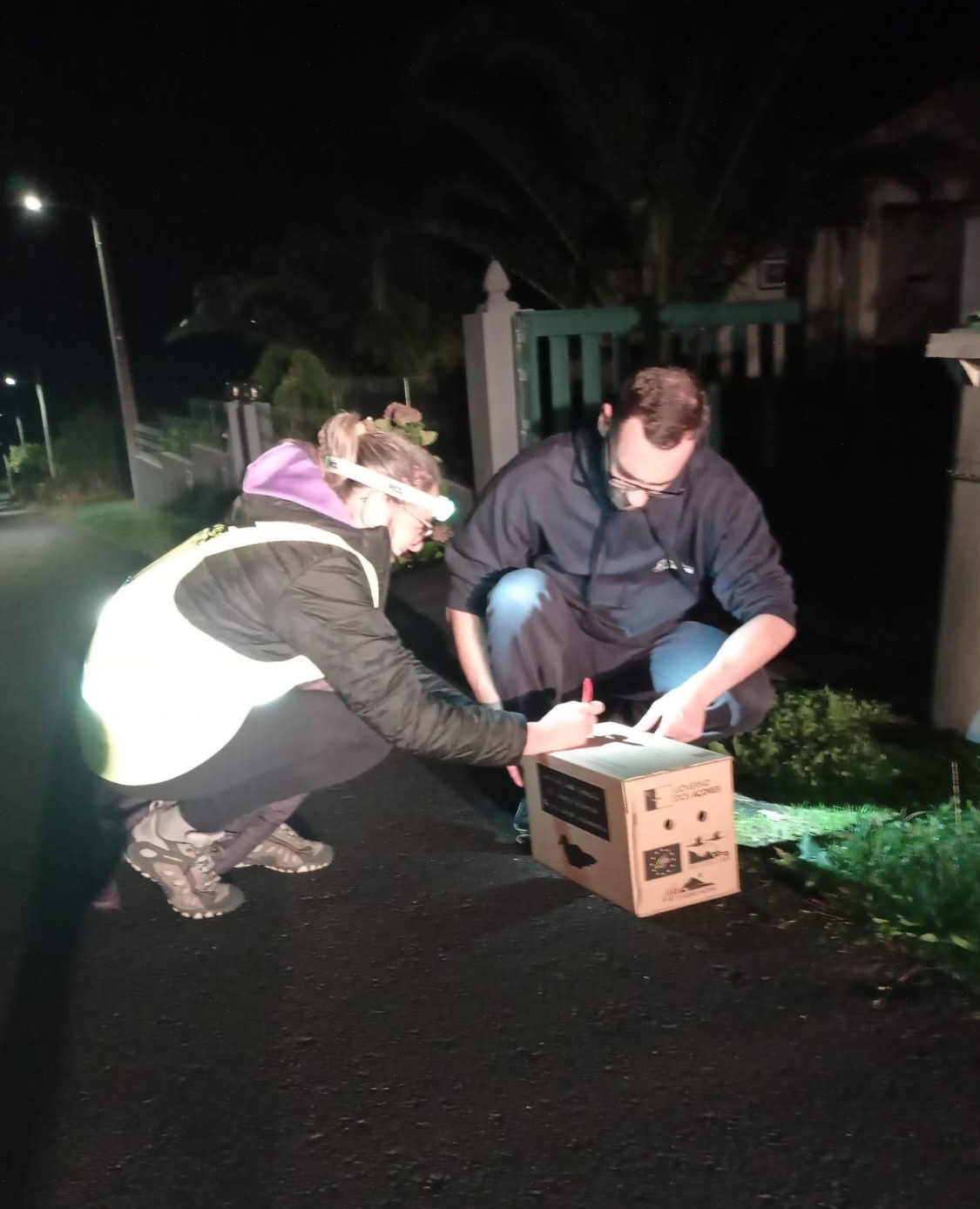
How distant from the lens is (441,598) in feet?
21.6

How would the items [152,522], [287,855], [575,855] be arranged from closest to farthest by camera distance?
[575,855] → [287,855] → [152,522]

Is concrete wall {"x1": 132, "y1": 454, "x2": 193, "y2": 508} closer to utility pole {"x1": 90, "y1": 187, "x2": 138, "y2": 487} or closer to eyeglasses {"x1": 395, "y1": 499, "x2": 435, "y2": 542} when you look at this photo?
utility pole {"x1": 90, "y1": 187, "x2": 138, "y2": 487}

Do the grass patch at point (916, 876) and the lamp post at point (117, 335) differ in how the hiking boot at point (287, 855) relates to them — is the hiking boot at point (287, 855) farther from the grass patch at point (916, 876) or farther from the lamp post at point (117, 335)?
the lamp post at point (117, 335)

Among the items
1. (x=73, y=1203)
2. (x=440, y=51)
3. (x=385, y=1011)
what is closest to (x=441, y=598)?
(x=385, y=1011)

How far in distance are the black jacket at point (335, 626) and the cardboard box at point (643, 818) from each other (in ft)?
0.74

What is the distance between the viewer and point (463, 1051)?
229 cm

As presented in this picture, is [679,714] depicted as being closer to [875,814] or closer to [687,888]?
[687,888]

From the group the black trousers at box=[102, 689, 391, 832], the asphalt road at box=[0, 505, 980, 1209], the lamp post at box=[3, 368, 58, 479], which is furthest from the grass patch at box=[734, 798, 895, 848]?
the lamp post at box=[3, 368, 58, 479]

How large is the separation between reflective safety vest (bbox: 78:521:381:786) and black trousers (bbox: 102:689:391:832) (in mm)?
55

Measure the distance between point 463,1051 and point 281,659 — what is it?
101 cm

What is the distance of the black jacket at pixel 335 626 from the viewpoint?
247cm

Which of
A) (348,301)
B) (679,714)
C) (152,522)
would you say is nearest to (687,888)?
(679,714)

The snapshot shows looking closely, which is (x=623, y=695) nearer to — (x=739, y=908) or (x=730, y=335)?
(x=739, y=908)

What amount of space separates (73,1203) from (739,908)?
1.63m
